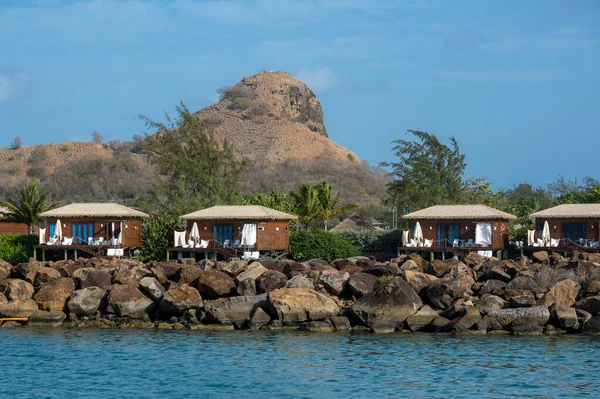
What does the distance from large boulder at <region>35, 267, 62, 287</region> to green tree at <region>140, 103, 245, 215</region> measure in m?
20.4

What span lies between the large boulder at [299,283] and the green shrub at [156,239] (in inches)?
748

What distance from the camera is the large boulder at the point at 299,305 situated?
27016 millimetres

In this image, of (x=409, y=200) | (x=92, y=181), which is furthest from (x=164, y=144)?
(x=92, y=181)

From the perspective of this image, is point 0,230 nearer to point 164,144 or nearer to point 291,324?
point 164,144

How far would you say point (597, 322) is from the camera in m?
25.8

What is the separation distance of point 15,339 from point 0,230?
27.7 metres

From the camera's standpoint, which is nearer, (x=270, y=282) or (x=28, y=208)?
(x=270, y=282)

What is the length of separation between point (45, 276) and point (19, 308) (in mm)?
2737

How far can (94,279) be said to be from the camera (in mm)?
31453

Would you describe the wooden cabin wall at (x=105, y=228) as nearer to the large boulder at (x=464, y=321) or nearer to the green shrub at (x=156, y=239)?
the green shrub at (x=156, y=239)

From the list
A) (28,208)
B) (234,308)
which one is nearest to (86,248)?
(28,208)

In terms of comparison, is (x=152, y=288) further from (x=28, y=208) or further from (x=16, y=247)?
(x=28, y=208)

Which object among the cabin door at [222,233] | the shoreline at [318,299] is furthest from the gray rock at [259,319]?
the cabin door at [222,233]

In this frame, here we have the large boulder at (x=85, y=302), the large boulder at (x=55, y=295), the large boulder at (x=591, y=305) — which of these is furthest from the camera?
A: the large boulder at (x=55, y=295)
